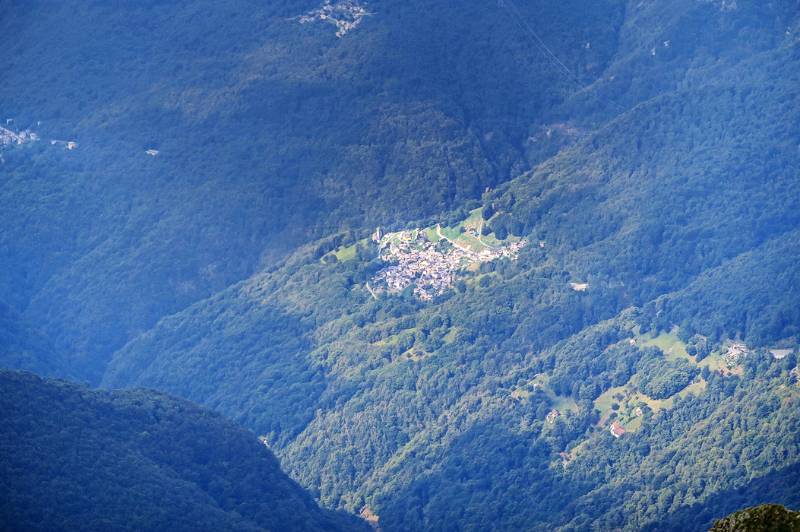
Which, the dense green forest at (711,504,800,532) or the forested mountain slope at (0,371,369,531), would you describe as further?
the forested mountain slope at (0,371,369,531)

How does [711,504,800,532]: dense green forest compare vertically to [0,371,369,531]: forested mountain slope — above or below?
above

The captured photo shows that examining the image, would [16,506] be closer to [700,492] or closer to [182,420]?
[182,420]

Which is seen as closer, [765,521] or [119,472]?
[765,521]

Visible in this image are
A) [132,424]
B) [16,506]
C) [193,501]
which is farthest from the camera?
[132,424]

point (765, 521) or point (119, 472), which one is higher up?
point (765, 521)

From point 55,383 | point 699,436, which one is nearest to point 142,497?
point 55,383

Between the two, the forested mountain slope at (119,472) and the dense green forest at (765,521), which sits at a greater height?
the dense green forest at (765,521)

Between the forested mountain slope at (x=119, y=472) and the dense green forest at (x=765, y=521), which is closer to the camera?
the dense green forest at (x=765, y=521)

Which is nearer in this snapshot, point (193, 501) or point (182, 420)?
point (193, 501)
